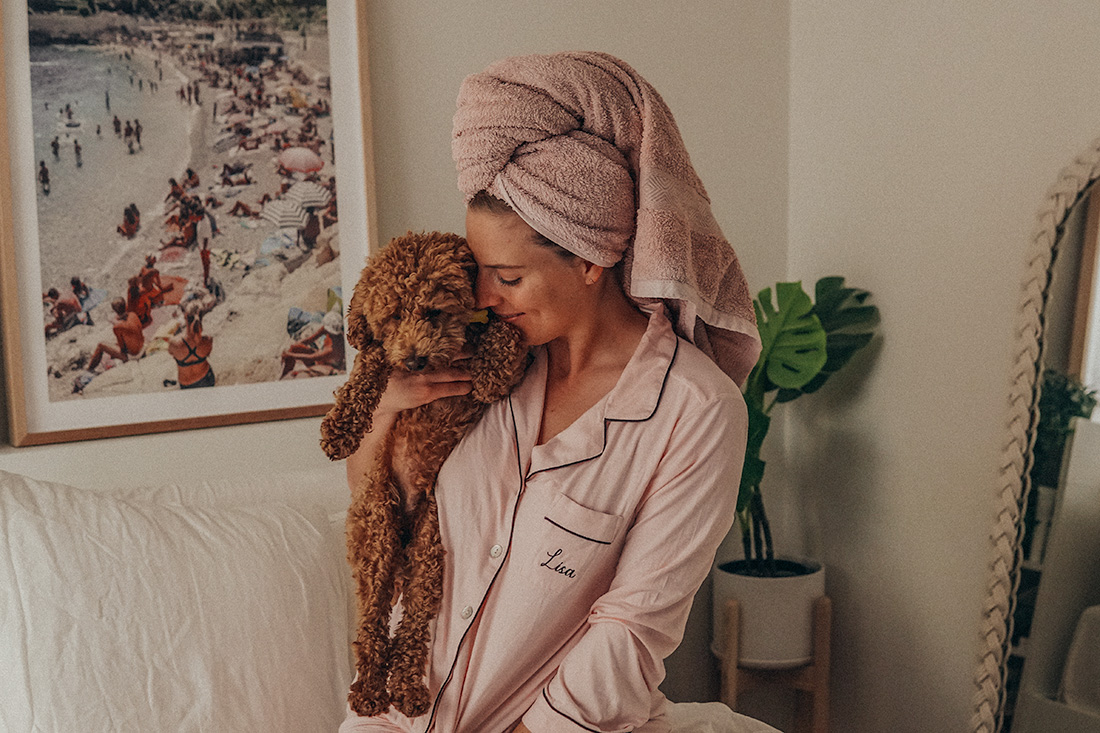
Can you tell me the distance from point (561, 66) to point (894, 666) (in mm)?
1829

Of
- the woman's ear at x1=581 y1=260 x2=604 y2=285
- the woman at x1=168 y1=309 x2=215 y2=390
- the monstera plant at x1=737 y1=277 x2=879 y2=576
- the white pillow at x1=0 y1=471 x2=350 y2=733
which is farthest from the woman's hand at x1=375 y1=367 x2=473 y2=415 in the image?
the monstera plant at x1=737 y1=277 x2=879 y2=576


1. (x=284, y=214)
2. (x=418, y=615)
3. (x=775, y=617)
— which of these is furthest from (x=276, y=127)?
(x=775, y=617)

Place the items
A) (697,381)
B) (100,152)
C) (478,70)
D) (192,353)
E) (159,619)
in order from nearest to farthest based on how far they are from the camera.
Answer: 1. (697,381)
2. (159,619)
3. (100,152)
4. (192,353)
5. (478,70)

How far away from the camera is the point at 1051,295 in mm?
1934

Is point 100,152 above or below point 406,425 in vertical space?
above

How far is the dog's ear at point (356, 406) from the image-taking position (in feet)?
4.13

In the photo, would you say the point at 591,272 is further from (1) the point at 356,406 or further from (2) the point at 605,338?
(1) the point at 356,406

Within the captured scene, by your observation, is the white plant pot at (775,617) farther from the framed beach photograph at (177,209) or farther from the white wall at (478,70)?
the framed beach photograph at (177,209)

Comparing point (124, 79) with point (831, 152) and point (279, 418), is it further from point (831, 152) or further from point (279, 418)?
point (831, 152)

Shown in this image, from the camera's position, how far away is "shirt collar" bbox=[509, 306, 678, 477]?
4.44 feet

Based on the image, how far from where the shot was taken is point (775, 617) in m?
2.37

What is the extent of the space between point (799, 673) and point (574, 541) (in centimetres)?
140

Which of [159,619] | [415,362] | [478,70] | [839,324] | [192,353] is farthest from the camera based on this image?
[839,324]

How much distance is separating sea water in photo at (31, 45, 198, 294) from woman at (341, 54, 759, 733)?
866 millimetres
